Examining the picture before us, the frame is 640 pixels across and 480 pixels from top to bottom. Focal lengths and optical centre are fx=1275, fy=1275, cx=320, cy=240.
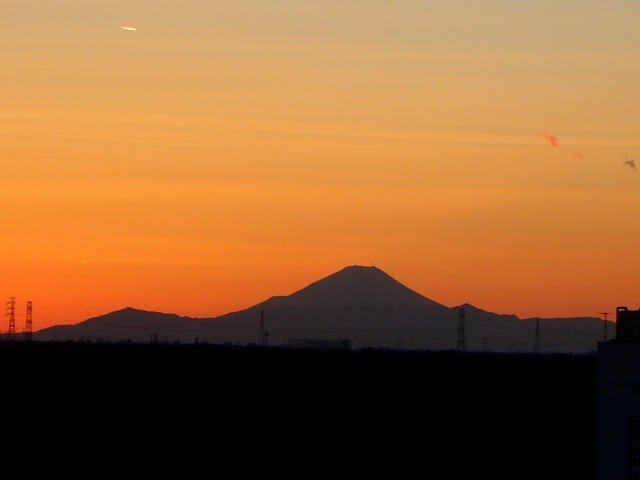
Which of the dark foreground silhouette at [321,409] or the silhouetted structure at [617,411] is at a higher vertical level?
the silhouetted structure at [617,411]

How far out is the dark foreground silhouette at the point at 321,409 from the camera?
72.8m

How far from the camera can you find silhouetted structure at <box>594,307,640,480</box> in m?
39.8

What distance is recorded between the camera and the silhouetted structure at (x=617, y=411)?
3975 centimetres

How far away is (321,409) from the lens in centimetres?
9744

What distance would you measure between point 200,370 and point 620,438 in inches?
3619

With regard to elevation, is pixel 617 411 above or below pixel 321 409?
above

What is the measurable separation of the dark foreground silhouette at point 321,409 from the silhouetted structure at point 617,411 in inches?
1084

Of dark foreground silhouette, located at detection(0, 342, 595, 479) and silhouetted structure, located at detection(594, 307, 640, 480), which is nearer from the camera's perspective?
silhouetted structure, located at detection(594, 307, 640, 480)

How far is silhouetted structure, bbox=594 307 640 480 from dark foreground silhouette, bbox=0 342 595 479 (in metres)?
27.5

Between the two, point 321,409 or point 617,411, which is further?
point 321,409

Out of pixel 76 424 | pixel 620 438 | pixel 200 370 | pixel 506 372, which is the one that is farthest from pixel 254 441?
pixel 506 372

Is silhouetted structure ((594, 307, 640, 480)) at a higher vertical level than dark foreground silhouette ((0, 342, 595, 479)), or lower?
higher

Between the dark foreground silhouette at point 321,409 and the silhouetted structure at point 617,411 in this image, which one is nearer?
the silhouetted structure at point 617,411

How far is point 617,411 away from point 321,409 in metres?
58.4
